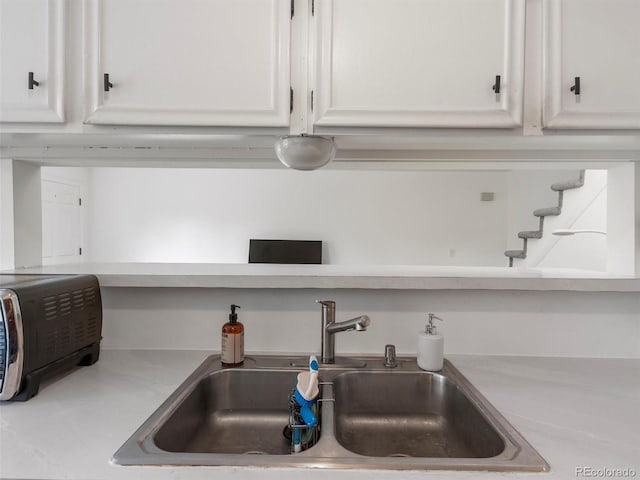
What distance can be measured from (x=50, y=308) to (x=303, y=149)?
2.29 feet

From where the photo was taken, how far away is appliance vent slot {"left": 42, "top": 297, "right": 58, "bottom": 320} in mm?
804

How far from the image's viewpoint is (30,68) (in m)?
0.84

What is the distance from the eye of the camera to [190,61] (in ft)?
2.71

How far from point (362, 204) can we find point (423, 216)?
0.89m

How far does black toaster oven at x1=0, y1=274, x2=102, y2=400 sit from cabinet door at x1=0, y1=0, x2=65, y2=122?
1.33 ft

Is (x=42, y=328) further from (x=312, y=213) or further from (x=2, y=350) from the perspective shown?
(x=312, y=213)

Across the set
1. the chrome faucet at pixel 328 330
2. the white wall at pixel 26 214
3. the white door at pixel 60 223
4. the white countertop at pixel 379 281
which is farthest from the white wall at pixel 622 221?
the white door at pixel 60 223

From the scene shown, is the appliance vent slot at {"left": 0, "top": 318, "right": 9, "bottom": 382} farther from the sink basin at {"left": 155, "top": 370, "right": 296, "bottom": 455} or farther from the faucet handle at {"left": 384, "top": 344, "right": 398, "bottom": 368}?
the faucet handle at {"left": 384, "top": 344, "right": 398, "bottom": 368}

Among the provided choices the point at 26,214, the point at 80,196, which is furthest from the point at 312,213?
the point at 26,214

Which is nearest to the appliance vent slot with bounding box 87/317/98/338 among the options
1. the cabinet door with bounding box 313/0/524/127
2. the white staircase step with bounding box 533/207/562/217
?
the cabinet door with bounding box 313/0/524/127

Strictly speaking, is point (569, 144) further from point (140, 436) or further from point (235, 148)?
point (140, 436)

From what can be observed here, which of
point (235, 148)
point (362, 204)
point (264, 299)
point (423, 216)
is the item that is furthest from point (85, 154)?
point (423, 216)

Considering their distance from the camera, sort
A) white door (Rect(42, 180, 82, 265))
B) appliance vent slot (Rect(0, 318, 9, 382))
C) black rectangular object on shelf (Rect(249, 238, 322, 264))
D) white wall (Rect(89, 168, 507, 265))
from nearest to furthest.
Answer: appliance vent slot (Rect(0, 318, 9, 382))
white door (Rect(42, 180, 82, 265))
black rectangular object on shelf (Rect(249, 238, 322, 264))
white wall (Rect(89, 168, 507, 265))

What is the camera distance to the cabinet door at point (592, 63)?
81cm
